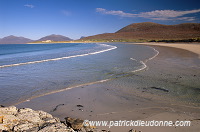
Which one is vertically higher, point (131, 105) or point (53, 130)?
point (53, 130)

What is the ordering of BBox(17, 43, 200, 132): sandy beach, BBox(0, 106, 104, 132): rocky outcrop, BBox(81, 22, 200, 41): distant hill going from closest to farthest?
1. BBox(0, 106, 104, 132): rocky outcrop
2. BBox(17, 43, 200, 132): sandy beach
3. BBox(81, 22, 200, 41): distant hill

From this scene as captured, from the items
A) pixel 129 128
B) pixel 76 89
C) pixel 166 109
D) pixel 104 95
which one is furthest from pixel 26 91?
pixel 166 109

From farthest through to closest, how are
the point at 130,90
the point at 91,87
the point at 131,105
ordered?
the point at 91,87 < the point at 130,90 < the point at 131,105

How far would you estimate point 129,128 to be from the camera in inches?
123

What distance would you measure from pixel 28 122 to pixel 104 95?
2.87 m

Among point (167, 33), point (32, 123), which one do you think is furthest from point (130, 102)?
point (167, 33)

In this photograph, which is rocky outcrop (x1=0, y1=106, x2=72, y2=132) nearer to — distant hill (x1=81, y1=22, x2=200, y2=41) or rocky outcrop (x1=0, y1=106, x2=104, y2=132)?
rocky outcrop (x1=0, y1=106, x2=104, y2=132)

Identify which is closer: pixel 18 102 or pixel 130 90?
pixel 18 102

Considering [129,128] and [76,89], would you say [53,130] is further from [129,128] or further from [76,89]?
[76,89]

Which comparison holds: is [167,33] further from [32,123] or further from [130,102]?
[32,123]

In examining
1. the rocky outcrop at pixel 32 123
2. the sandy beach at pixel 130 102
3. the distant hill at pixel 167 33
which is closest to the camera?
the rocky outcrop at pixel 32 123

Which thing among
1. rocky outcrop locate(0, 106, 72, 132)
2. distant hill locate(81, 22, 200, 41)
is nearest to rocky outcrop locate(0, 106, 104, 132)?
rocky outcrop locate(0, 106, 72, 132)


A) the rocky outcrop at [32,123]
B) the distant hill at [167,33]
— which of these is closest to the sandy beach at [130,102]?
the rocky outcrop at [32,123]

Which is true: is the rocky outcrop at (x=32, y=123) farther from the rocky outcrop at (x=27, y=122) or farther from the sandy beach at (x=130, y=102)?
the sandy beach at (x=130, y=102)
